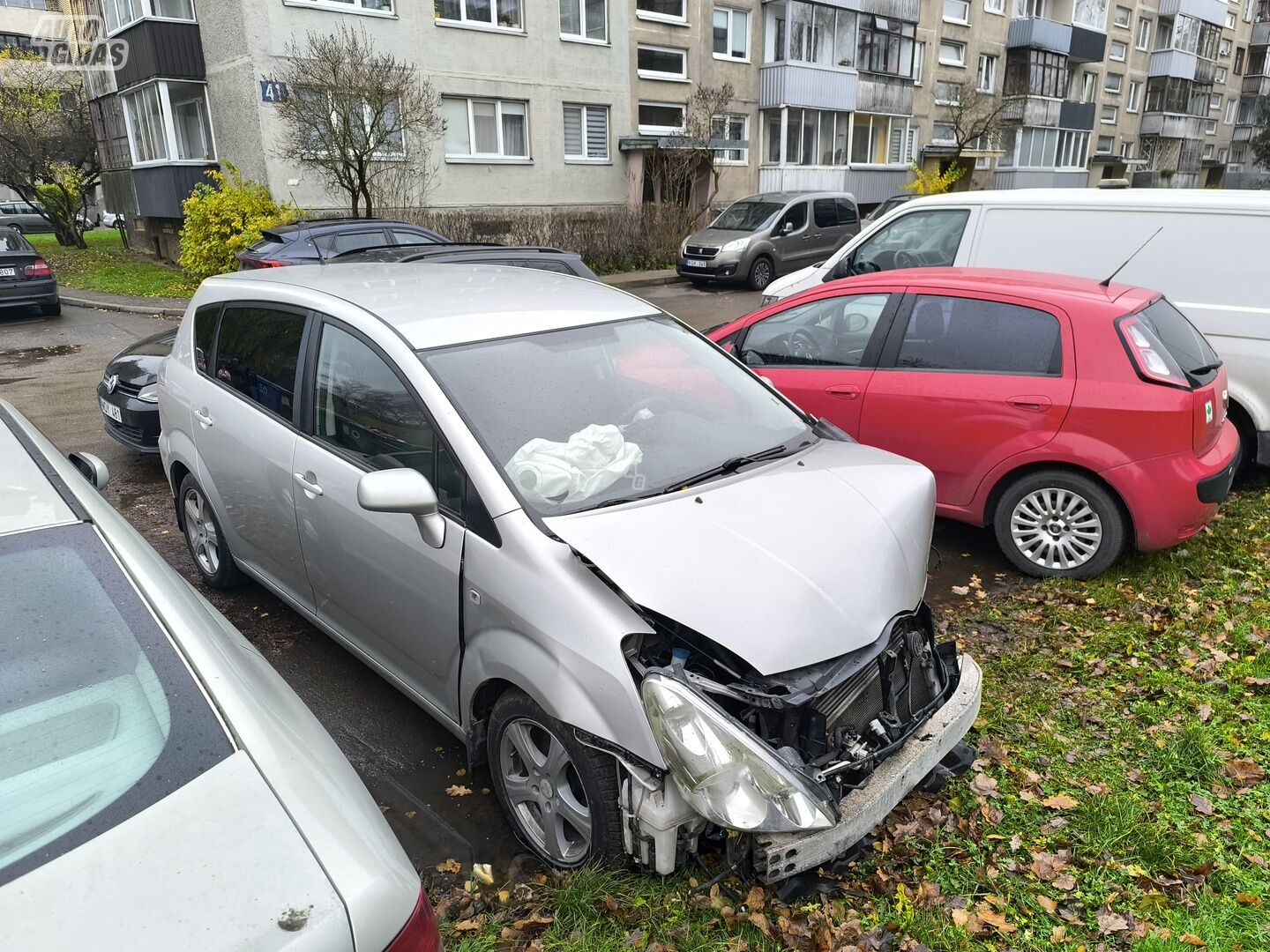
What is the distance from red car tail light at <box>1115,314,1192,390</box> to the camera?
451cm

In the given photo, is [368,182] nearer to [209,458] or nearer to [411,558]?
[209,458]

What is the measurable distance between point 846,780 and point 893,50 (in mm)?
35230

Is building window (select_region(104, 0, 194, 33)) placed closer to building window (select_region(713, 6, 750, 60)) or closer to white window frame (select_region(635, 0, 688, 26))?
white window frame (select_region(635, 0, 688, 26))

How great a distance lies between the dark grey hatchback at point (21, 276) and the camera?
537 inches

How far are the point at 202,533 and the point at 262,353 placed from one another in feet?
4.45

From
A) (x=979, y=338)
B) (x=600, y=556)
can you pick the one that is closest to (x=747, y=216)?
(x=979, y=338)

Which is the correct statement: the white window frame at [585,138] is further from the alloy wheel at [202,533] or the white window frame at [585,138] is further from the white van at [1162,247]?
the alloy wheel at [202,533]

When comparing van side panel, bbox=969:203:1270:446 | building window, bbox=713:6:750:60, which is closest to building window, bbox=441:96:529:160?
building window, bbox=713:6:750:60

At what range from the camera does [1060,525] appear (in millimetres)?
4875

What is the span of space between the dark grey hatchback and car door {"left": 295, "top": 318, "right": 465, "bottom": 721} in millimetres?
13296

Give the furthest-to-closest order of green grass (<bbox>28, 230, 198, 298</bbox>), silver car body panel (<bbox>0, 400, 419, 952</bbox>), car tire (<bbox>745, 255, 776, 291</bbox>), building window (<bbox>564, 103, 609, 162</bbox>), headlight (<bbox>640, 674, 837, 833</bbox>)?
building window (<bbox>564, 103, 609, 162</bbox>), car tire (<bbox>745, 255, 776, 291</bbox>), green grass (<bbox>28, 230, 198, 298</bbox>), headlight (<bbox>640, 674, 837, 833</bbox>), silver car body panel (<bbox>0, 400, 419, 952</bbox>)

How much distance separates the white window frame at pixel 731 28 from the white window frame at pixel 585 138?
532 centimetres

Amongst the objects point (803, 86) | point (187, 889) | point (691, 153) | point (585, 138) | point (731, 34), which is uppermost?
point (731, 34)

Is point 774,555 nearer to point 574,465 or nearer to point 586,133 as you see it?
point 574,465
